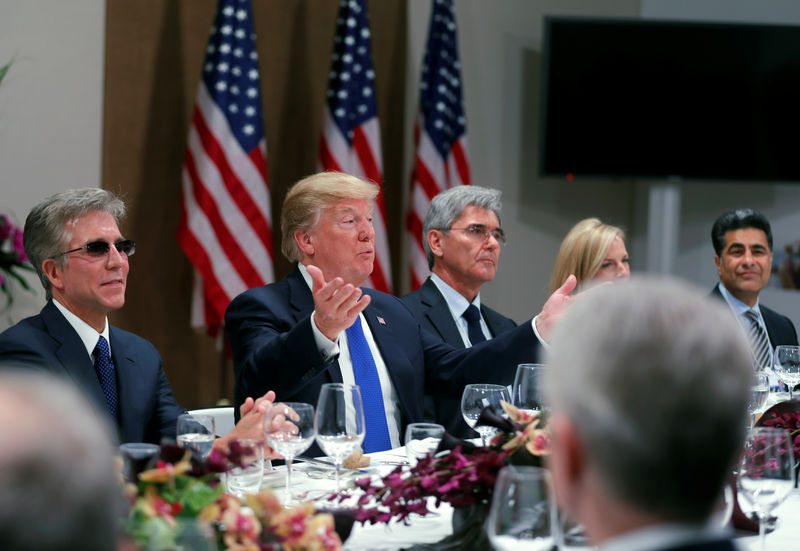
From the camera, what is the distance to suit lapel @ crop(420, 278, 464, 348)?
4.09 metres

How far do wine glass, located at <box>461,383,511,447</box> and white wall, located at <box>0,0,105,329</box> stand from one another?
3.17 m

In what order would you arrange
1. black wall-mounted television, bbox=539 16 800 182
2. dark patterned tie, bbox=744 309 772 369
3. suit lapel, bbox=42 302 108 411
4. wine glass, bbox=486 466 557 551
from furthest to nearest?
1. black wall-mounted television, bbox=539 16 800 182
2. dark patterned tie, bbox=744 309 772 369
3. suit lapel, bbox=42 302 108 411
4. wine glass, bbox=486 466 557 551

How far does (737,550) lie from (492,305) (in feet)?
20.3

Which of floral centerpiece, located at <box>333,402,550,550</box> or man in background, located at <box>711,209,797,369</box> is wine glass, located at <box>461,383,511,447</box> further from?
man in background, located at <box>711,209,797,369</box>

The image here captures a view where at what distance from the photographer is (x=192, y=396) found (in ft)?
18.7

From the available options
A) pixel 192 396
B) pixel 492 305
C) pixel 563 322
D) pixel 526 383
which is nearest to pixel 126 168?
pixel 192 396

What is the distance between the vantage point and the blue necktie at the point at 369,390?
320 centimetres

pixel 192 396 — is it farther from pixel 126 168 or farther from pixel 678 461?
pixel 678 461

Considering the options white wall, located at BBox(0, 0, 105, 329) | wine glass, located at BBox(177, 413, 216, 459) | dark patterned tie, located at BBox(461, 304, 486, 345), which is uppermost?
white wall, located at BBox(0, 0, 105, 329)

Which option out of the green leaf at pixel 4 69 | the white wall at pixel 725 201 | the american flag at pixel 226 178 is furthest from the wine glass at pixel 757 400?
the white wall at pixel 725 201

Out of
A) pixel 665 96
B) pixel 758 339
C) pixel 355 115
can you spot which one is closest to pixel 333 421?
pixel 758 339

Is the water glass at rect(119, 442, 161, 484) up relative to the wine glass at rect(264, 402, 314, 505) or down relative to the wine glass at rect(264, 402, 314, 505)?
up

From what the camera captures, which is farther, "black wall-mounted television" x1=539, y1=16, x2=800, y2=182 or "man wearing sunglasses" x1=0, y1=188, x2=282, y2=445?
"black wall-mounted television" x1=539, y1=16, x2=800, y2=182

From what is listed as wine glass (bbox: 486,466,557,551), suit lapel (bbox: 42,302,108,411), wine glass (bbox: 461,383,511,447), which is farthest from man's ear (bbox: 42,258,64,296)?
wine glass (bbox: 486,466,557,551)
